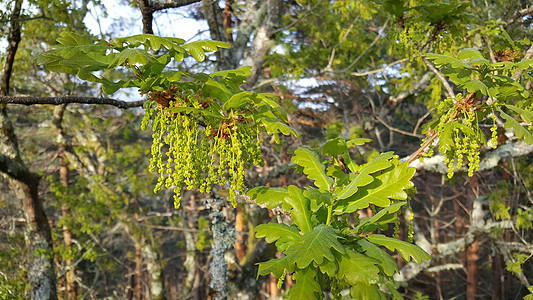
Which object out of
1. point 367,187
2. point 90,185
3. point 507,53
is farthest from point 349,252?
point 90,185

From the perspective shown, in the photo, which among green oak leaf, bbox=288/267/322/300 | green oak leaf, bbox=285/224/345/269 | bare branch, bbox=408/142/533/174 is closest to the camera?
green oak leaf, bbox=285/224/345/269

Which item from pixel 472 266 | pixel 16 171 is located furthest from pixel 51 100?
pixel 472 266

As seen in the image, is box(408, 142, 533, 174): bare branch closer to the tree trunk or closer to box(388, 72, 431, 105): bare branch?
box(388, 72, 431, 105): bare branch

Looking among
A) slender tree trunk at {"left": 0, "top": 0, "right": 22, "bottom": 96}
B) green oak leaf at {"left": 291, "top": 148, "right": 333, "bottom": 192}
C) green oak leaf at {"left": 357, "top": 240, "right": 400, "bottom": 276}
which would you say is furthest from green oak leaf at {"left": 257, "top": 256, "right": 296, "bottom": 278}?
slender tree trunk at {"left": 0, "top": 0, "right": 22, "bottom": 96}

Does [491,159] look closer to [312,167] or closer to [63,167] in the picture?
[312,167]

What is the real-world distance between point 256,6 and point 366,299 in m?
4.38

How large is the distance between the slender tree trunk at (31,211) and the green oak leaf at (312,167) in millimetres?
4014

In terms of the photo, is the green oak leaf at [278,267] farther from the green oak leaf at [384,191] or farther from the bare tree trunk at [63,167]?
the bare tree trunk at [63,167]

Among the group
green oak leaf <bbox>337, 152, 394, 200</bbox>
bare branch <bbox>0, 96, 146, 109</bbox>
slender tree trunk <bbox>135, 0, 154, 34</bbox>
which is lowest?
green oak leaf <bbox>337, 152, 394, 200</bbox>

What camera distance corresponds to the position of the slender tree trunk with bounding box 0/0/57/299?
4457 millimetres

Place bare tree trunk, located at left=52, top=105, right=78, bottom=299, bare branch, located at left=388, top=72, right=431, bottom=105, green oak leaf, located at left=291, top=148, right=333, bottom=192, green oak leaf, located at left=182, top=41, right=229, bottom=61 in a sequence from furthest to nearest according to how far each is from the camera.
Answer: bare tree trunk, located at left=52, top=105, right=78, bottom=299, bare branch, located at left=388, top=72, right=431, bottom=105, green oak leaf, located at left=291, top=148, right=333, bottom=192, green oak leaf, located at left=182, top=41, right=229, bottom=61

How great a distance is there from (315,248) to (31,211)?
5.02 meters

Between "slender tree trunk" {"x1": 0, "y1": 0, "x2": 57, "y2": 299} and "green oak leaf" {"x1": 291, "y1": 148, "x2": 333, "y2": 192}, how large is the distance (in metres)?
4.01

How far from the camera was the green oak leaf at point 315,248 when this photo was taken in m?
1.26
